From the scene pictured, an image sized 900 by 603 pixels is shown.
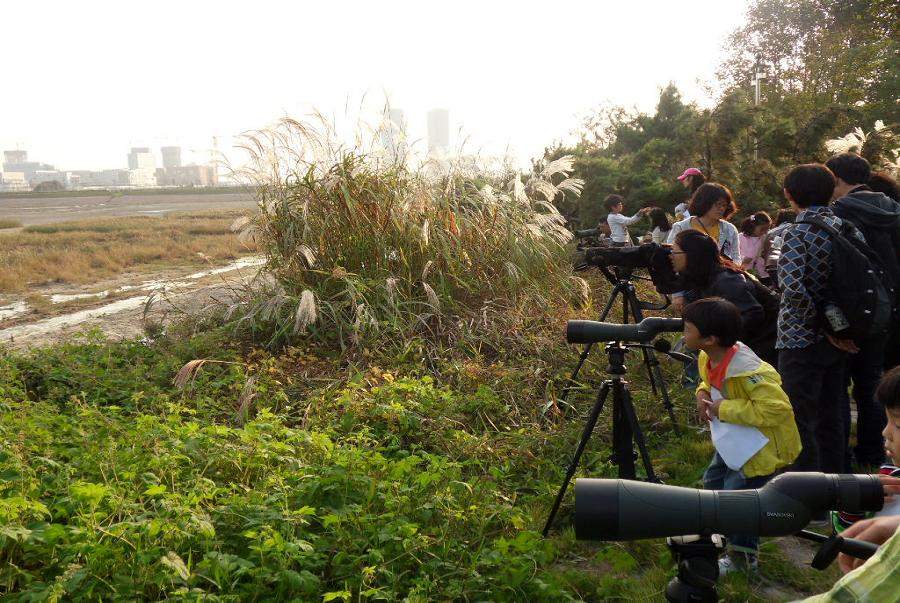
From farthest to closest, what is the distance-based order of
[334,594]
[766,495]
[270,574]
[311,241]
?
[311,241] < [270,574] < [334,594] < [766,495]

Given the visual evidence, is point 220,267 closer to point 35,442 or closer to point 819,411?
point 35,442

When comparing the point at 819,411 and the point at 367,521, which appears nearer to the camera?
the point at 367,521

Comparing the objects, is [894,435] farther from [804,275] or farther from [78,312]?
[78,312]

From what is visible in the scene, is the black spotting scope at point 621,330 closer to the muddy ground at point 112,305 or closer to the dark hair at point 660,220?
the muddy ground at point 112,305

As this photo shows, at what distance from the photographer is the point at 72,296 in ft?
32.4

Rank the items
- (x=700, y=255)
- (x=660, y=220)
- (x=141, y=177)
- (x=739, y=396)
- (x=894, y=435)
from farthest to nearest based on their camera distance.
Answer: (x=141, y=177), (x=660, y=220), (x=700, y=255), (x=739, y=396), (x=894, y=435)

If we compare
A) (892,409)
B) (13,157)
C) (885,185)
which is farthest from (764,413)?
(13,157)

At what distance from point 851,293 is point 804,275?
202 millimetres

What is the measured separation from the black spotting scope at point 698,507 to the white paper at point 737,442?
1628mm

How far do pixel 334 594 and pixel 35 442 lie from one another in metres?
1.99

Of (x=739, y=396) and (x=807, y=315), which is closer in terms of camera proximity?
(x=739, y=396)

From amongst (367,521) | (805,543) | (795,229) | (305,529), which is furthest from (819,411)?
(305,529)

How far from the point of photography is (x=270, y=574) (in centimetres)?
240

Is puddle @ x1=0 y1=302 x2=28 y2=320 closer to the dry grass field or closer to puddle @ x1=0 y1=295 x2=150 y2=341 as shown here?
puddle @ x1=0 y1=295 x2=150 y2=341
